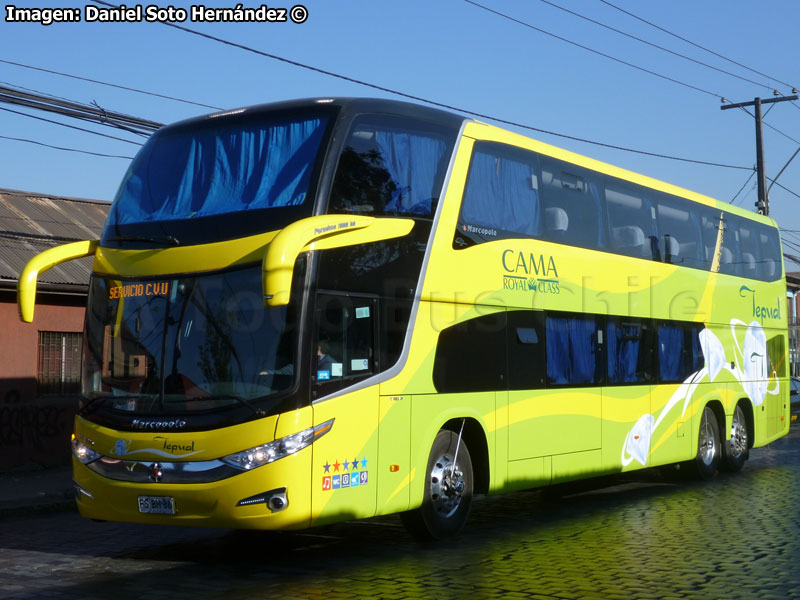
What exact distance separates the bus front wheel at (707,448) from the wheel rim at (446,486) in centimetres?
678

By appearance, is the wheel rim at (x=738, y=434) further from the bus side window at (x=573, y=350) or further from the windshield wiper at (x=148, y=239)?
the windshield wiper at (x=148, y=239)

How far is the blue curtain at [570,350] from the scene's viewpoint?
1266 centimetres

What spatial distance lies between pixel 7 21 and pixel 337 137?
7865mm

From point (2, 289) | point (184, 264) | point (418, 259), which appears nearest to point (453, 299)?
point (418, 259)

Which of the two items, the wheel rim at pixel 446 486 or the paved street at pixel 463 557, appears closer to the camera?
the paved street at pixel 463 557

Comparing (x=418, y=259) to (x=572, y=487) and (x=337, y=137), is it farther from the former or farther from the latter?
(x=572, y=487)

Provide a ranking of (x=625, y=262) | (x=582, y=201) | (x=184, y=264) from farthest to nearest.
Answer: (x=625, y=262) → (x=582, y=201) → (x=184, y=264)

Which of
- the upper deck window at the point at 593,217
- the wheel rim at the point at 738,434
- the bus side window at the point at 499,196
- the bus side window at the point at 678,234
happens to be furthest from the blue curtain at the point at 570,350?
the wheel rim at the point at 738,434

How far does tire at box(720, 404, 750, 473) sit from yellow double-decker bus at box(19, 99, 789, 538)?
478cm

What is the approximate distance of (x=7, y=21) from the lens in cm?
1515

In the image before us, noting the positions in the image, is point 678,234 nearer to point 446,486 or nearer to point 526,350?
point 526,350

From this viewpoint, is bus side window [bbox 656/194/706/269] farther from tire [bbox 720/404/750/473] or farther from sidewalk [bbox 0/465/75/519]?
sidewalk [bbox 0/465/75/519]

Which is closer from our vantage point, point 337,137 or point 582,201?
point 337,137

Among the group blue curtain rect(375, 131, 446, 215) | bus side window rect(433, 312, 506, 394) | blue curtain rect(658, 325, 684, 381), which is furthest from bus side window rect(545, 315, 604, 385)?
blue curtain rect(375, 131, 446, 215)
